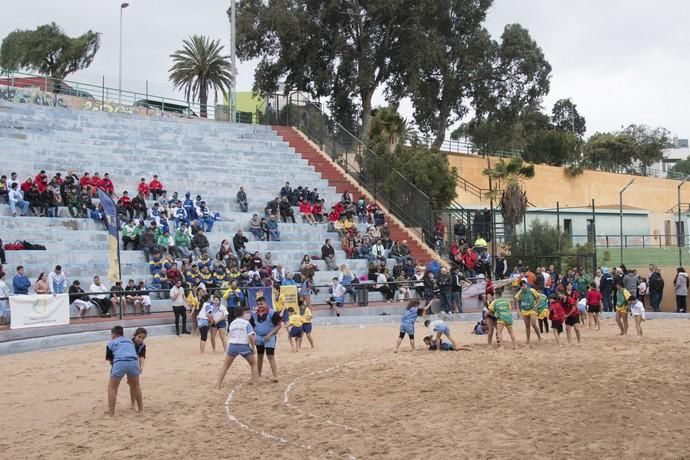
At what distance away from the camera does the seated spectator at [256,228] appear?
32344 mm

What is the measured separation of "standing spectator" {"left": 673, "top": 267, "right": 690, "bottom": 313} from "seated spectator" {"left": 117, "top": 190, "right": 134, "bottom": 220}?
19.9 metres

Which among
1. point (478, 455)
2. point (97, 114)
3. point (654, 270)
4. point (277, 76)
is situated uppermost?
point (277, 76)

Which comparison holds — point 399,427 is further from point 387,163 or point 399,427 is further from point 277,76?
point 277,76

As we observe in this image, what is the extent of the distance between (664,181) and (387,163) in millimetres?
31866

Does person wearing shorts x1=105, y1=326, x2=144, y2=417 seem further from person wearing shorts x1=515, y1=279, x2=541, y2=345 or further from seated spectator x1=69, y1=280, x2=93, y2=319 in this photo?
person wearing shorts x1=515, y1=279, x2=541, y2=345

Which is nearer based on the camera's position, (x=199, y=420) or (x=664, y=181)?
(x=199, y=420)

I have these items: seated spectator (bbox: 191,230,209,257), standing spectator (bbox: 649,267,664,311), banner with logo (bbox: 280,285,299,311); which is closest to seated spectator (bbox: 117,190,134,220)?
seated spectator (bbox: 191,230,209,257)

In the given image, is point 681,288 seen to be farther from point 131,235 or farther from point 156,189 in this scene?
point 156,189

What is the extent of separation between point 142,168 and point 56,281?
1270 cm

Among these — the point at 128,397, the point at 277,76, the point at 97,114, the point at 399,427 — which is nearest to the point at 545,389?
the point at 399,427

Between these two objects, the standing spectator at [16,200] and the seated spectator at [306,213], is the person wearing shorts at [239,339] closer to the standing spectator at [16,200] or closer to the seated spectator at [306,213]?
the standing spectator at [16,200]

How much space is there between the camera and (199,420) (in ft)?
41.0

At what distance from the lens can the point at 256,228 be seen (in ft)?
106

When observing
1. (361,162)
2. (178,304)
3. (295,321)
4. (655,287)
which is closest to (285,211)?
(361,162)
